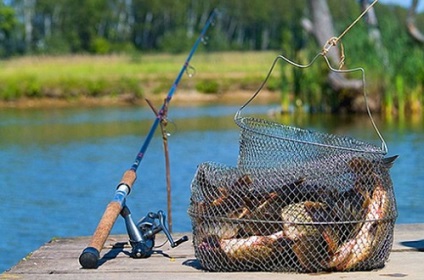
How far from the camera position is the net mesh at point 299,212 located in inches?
206

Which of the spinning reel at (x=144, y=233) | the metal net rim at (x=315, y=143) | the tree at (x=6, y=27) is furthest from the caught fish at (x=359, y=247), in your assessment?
the tree at (x=6, y=27)

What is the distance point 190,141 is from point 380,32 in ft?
24.6

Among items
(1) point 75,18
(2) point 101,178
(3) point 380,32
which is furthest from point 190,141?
(1) point 75,18

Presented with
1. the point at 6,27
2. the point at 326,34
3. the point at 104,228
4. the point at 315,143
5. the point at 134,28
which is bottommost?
the point at 134,28

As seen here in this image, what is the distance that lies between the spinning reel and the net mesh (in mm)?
552

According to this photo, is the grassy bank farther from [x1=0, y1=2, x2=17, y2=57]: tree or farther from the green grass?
[x1=0, y1=2, x2=17, y2=57]: tree

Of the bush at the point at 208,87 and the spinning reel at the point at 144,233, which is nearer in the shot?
the spinning reel at the point at 144,233

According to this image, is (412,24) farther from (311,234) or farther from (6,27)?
(6,27)

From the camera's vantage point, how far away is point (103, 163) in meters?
17.7

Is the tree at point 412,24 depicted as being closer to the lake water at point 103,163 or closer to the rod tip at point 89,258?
the lake water at point 103,163

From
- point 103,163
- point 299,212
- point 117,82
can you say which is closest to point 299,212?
point 299,212

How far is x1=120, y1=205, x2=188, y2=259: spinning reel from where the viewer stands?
19.5 feet

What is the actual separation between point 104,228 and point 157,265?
36 cm

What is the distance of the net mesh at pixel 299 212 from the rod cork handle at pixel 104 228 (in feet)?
1.81
